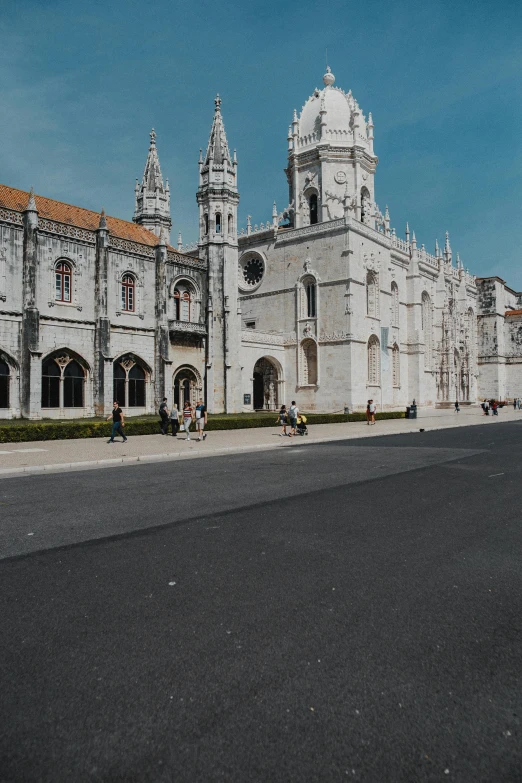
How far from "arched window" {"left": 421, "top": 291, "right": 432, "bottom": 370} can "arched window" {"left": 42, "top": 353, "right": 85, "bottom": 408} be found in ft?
120

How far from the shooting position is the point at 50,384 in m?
28.3

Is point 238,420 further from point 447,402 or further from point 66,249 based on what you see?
point 447,402

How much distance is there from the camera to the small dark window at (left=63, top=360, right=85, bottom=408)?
1136 inches

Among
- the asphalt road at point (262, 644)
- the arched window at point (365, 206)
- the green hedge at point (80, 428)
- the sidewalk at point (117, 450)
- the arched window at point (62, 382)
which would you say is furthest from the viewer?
the arched window at point (365, 206)

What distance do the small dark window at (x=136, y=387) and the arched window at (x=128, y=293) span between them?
346 centimetres

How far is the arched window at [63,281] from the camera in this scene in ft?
94.8

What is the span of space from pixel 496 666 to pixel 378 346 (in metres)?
44.1

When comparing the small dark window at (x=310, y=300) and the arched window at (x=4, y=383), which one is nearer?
the arched window at (x=4, y=383)

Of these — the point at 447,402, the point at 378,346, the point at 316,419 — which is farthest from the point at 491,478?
the point at 447,402

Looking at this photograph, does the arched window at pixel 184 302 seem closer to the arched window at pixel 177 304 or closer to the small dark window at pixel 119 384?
the arched window at pixel 177 304

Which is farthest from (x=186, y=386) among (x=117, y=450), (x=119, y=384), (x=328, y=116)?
(x=328, y=116)

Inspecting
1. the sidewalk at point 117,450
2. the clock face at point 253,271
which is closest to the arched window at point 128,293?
the sidewalk at point 117,450


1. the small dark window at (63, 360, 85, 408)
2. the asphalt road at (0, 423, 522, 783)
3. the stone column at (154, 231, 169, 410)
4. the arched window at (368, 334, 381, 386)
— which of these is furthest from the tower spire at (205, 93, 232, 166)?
the asphalt road at (0, 423, 522, 783)

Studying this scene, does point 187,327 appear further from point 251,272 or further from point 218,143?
point 251,272
